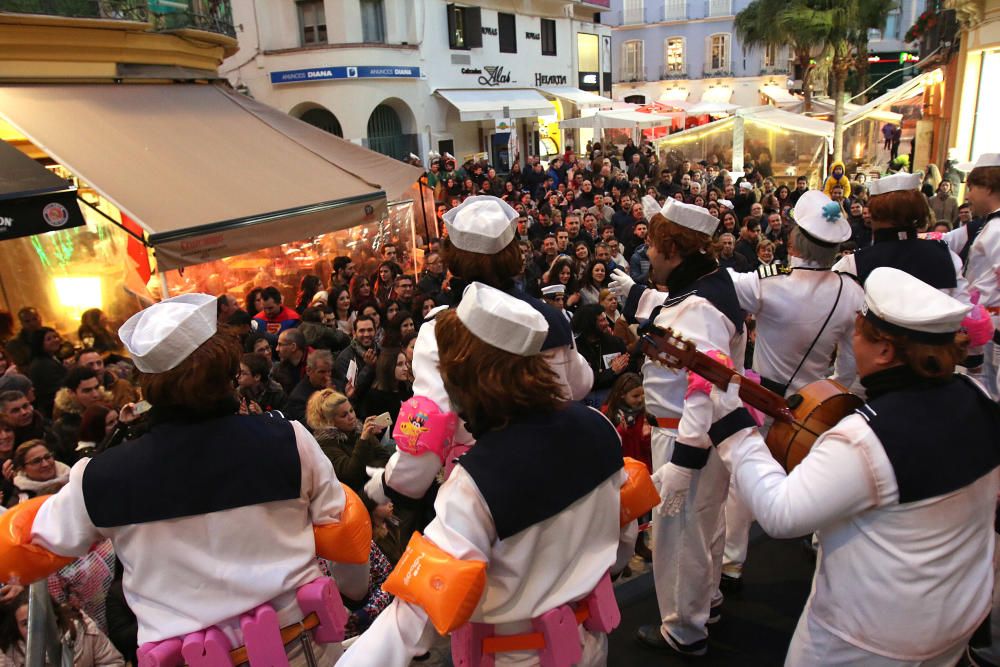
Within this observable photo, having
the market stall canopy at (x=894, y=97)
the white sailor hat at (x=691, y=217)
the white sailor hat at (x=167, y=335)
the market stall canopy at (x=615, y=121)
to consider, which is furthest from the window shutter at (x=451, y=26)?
the white sailor hat at (x=167, y=335)

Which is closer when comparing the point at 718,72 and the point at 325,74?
the point at 325,74

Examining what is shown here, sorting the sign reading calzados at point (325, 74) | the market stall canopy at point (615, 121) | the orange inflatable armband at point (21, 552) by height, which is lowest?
the orange inflatable armband at point (21, 552)

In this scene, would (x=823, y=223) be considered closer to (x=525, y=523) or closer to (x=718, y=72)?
(x=525, y=523)

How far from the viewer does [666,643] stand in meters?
3.23

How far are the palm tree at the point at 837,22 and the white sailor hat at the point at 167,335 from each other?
766 inches

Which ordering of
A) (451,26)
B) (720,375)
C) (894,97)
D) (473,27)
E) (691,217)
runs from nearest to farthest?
(720,375)
(691,217)
(894,97)
(451,26)
(473,27)

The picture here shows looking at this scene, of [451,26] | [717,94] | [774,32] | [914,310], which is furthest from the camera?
[717,94]

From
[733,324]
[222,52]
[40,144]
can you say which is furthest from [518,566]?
[222,52]

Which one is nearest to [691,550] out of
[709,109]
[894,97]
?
[894,97]

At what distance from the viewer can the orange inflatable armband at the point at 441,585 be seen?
1617 millimetres

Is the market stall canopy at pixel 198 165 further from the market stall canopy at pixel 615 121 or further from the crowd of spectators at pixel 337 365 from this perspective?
the market stall canopy at pixel 615 121

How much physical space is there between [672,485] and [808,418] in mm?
619

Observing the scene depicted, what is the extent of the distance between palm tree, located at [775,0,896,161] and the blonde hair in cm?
1780

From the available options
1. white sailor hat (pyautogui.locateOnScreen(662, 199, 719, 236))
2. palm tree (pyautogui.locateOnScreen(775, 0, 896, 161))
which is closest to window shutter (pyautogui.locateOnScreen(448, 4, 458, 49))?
palm tree (pyautogui.locateOnScreen(775, 0, 896, 161))
